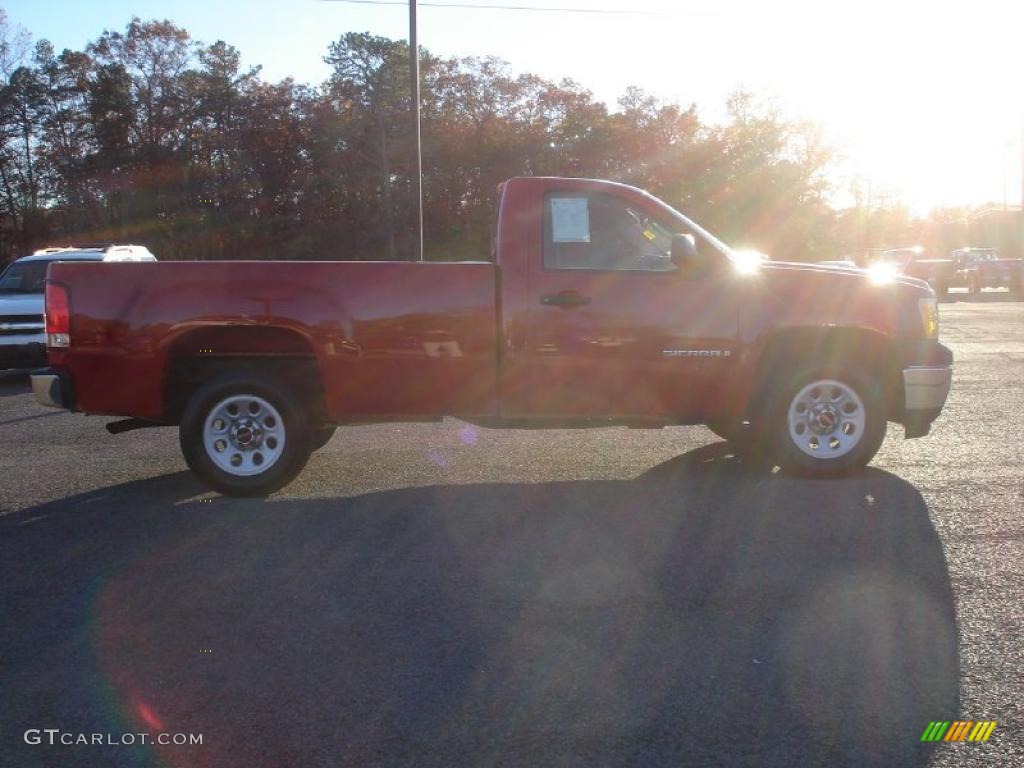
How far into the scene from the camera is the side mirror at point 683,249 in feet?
23.3

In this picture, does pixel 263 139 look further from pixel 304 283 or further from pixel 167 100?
pixel 304 283

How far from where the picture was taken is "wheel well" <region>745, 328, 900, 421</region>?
7.47 metres

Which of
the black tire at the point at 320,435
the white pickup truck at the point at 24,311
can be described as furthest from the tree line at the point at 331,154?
the black tire at the point at 320,435

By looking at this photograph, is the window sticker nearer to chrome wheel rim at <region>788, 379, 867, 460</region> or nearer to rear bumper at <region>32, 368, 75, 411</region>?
chrome wheel rim at <region>788, 379, 867, 460</region>

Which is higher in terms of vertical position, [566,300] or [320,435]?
[566,300]

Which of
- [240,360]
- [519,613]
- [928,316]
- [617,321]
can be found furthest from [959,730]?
[240,360]

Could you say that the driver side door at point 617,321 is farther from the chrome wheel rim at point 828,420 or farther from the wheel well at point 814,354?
the chrome wheel rim at point 828,420

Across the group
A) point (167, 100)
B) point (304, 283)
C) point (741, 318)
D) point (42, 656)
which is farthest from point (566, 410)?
point (167, 100)

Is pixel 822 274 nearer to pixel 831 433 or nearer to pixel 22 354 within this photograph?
pixel 831 433

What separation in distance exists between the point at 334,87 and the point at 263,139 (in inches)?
177

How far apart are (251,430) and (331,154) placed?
130 feet

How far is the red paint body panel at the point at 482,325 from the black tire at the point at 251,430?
236 millimetres

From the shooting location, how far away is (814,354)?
755cm

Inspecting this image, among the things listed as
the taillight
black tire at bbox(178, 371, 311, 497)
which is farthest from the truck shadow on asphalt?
the taillight
